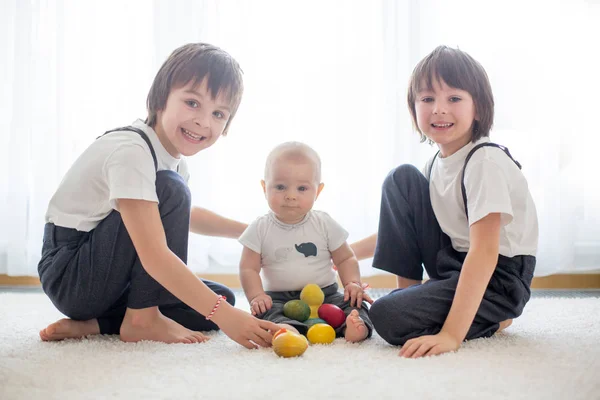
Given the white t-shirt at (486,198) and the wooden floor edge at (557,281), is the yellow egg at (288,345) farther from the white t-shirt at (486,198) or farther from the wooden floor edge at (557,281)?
the wooden floor edge at (557,281)

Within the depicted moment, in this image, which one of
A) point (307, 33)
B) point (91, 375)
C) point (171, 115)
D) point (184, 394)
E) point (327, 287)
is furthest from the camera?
point (307, 33)

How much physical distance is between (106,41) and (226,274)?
98cm

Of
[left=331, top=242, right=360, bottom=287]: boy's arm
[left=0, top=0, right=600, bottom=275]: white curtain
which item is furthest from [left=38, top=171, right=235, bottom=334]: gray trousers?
[left=0, top=0, right=600, bottom=275]: white curtain

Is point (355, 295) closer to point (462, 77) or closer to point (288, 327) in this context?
point (288, 327)

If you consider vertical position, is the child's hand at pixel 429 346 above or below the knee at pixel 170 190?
below

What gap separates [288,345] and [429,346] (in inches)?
10.0

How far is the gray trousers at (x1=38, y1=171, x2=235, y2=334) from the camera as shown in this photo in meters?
1.24

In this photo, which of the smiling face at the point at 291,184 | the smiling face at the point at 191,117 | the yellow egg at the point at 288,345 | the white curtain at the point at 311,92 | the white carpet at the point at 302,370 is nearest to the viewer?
the white carpet at the point at 302,370

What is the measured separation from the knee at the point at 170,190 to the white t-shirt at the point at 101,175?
35 mm

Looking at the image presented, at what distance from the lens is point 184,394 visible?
0.85 metres

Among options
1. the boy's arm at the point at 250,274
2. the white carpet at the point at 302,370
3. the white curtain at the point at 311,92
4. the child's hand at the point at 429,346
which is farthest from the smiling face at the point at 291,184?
the white curtain at the point at 311,92

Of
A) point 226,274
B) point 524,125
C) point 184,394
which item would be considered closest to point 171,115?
point 184,394

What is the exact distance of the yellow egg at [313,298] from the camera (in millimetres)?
1368

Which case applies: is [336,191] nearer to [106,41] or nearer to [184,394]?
[106,41]
